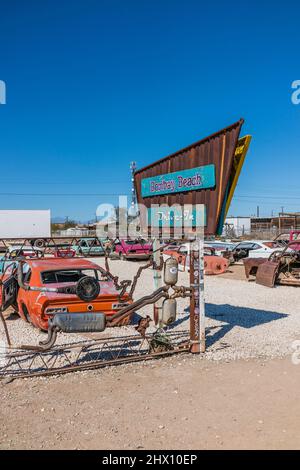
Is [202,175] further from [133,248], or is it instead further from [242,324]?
[133,248]

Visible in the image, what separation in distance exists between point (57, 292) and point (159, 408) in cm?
345

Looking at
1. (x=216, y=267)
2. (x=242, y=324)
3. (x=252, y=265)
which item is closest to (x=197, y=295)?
(x=242, y=324)

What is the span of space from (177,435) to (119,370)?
2.19 metres

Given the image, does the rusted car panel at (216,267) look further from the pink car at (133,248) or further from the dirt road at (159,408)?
the dirt road at (159,408)

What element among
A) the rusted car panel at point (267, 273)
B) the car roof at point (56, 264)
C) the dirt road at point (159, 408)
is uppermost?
the car roof at point (56, 264)

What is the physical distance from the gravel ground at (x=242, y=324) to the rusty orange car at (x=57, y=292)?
26.2 inches

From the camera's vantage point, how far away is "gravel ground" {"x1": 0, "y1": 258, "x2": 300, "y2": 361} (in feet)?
24.6

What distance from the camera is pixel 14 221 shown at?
6269cm

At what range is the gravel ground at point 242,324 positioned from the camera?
295 inches

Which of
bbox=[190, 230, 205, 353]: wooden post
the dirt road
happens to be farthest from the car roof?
the dirt road

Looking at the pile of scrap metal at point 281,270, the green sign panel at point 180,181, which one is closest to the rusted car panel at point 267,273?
the pile of scrap metal at point 281,270

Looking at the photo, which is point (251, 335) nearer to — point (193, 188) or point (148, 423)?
point (193, 188)

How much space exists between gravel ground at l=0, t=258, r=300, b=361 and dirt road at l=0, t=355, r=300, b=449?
34.1 inches

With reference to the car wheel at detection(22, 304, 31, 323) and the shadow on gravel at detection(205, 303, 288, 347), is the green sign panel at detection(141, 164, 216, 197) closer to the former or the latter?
the shadow on gravel at detection(205, 303, 288, 347)
